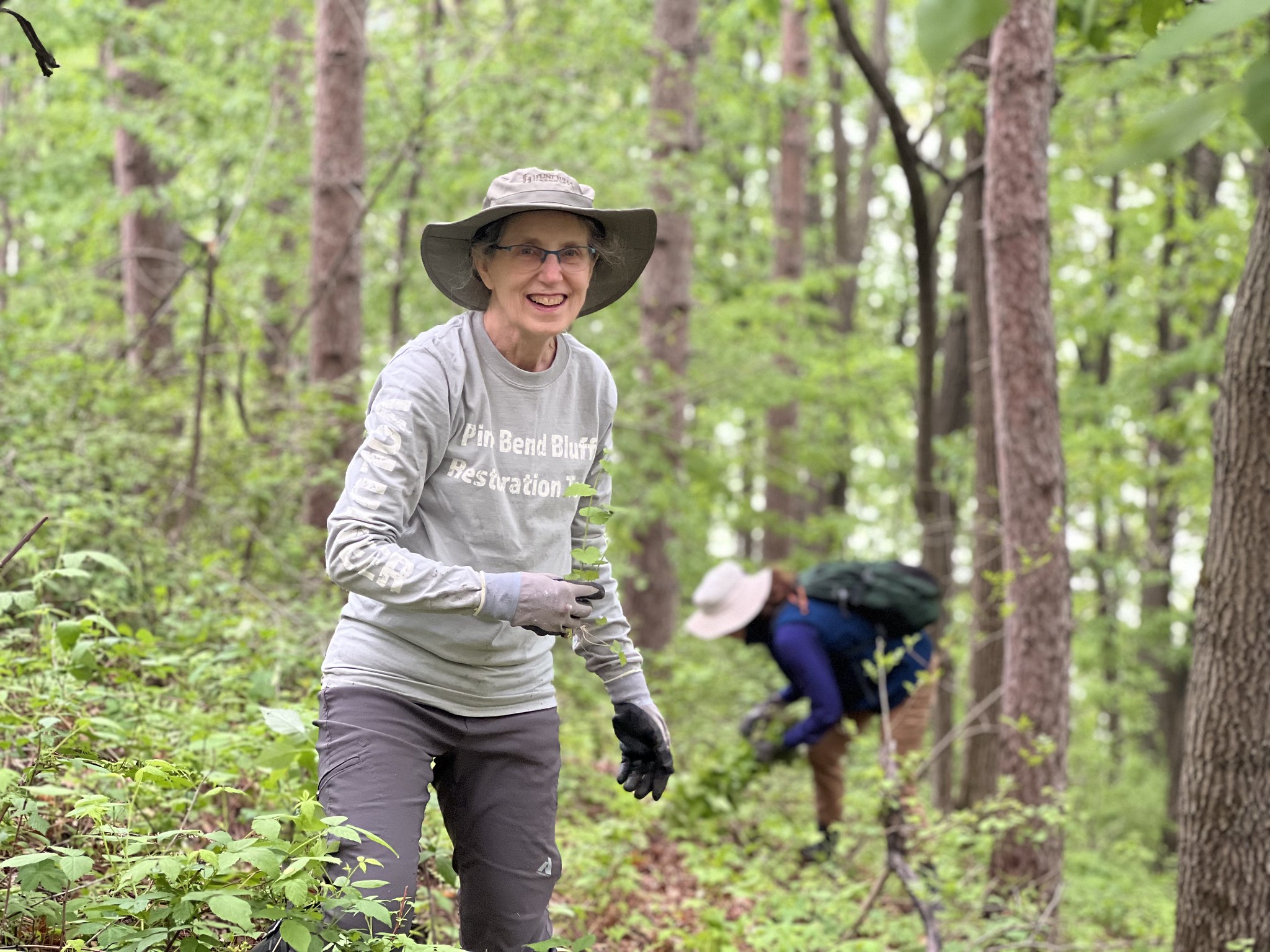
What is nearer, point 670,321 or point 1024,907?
point 1024,907

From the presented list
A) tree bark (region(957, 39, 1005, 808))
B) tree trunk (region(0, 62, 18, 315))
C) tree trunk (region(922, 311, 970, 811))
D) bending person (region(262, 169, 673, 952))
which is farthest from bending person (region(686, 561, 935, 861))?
tree trunk (region(0, 62, 18, 315))

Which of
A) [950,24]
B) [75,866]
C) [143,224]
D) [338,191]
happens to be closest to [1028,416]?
[338,191]

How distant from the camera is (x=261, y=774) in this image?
3875 millimetres

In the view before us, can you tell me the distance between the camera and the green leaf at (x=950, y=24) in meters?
0.85

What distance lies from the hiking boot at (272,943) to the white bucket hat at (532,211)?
1.45 metres

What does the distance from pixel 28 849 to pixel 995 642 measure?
6.83 metres

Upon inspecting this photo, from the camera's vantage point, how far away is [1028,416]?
20.5 ft

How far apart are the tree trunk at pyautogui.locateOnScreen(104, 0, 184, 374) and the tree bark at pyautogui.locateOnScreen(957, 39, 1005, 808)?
20.0 ft

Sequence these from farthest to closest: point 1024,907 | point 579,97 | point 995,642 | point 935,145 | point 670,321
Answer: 1. point 935,145
2. point 670,321
3. point 579,97
4. point 995,642
5. point 1024,907

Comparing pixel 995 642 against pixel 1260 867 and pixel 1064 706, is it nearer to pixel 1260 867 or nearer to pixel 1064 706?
pixel 1064 706

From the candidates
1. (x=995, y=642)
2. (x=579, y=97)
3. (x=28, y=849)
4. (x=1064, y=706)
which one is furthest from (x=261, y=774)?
(x=579, y=97)

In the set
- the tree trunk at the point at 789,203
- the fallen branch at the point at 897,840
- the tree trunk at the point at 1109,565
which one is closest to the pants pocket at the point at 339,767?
the fallen branch at the point at 897,840

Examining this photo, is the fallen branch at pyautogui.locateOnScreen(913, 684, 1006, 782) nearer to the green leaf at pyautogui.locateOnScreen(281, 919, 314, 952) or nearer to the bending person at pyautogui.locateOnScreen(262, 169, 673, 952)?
the bending person at pyautogui.locateOnScreen(262, 169, 673, 952)

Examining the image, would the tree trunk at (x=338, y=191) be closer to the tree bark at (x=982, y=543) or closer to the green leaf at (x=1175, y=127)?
the tree bark at (x=982, y=543)
